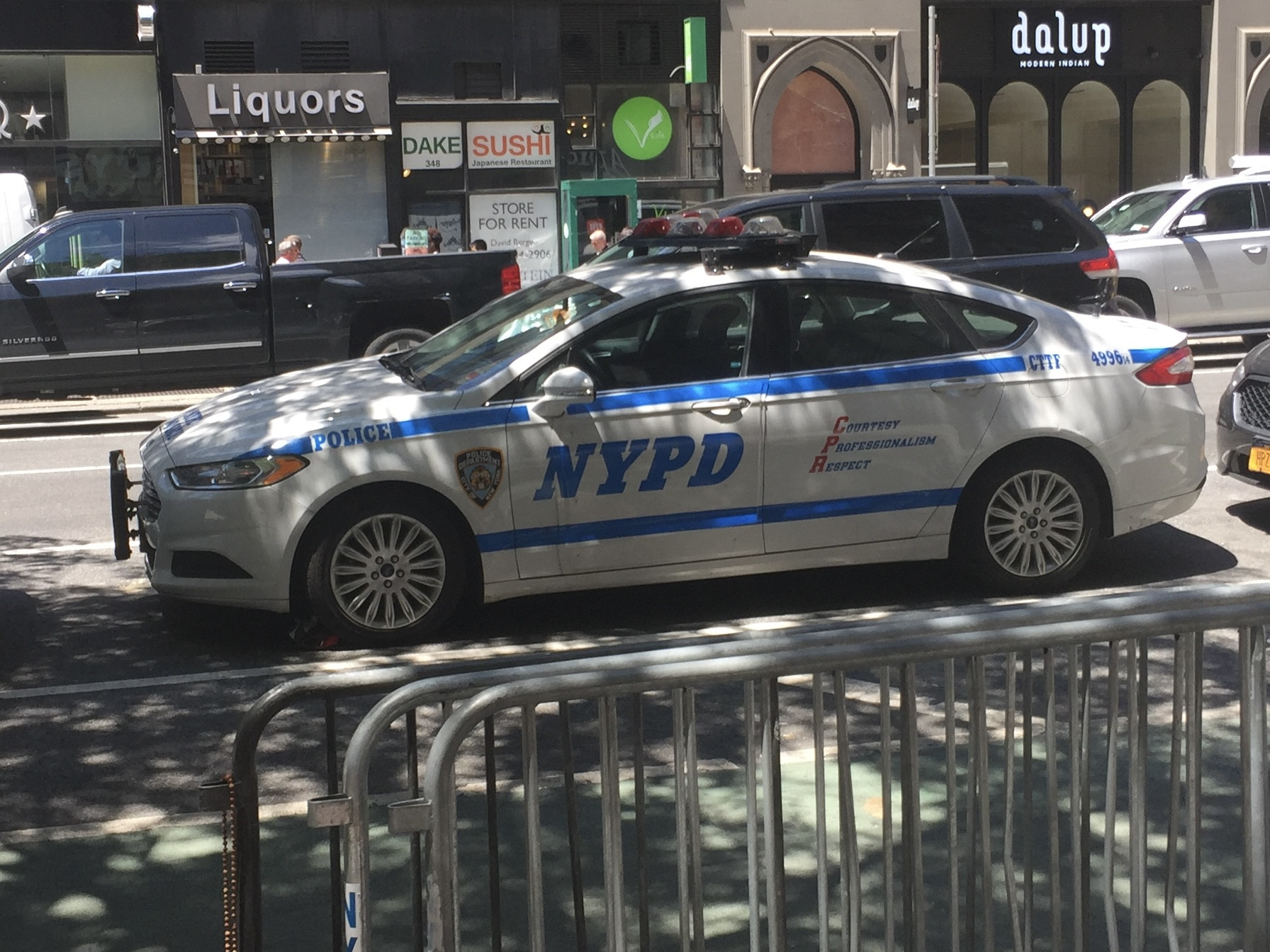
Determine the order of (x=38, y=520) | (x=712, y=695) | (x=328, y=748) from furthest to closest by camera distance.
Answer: (x=38, y=520), (x=712, y=695), (x=328, y=748)

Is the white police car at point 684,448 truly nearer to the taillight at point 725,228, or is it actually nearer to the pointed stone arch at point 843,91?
the taillight at point 725,228

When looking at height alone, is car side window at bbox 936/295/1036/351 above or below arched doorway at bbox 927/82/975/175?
below

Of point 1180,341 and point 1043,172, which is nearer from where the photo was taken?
point 1180,341

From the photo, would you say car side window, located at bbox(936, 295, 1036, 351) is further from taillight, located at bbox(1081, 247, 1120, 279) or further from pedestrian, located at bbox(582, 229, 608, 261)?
pedestrian, located at bbox(582, 229, 608, 261)

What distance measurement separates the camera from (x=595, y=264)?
8.85 m

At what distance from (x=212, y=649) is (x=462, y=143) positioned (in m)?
17.7

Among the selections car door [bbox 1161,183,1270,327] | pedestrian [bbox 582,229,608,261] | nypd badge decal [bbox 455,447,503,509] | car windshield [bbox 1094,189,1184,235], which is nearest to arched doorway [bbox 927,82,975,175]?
pedestrian [bbox 582,229,608,261]

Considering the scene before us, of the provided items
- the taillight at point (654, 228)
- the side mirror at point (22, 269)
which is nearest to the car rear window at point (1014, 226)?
the taillight at point (654, 228)

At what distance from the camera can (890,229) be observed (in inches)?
494

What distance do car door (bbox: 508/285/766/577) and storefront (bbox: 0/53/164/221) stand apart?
1722 cm

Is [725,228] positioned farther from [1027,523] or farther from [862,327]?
[1027,523]

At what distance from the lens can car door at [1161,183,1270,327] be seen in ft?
57.0

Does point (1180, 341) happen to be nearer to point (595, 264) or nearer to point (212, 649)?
point (595, 264)

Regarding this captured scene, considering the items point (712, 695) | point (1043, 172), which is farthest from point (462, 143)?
point (712, 695)
